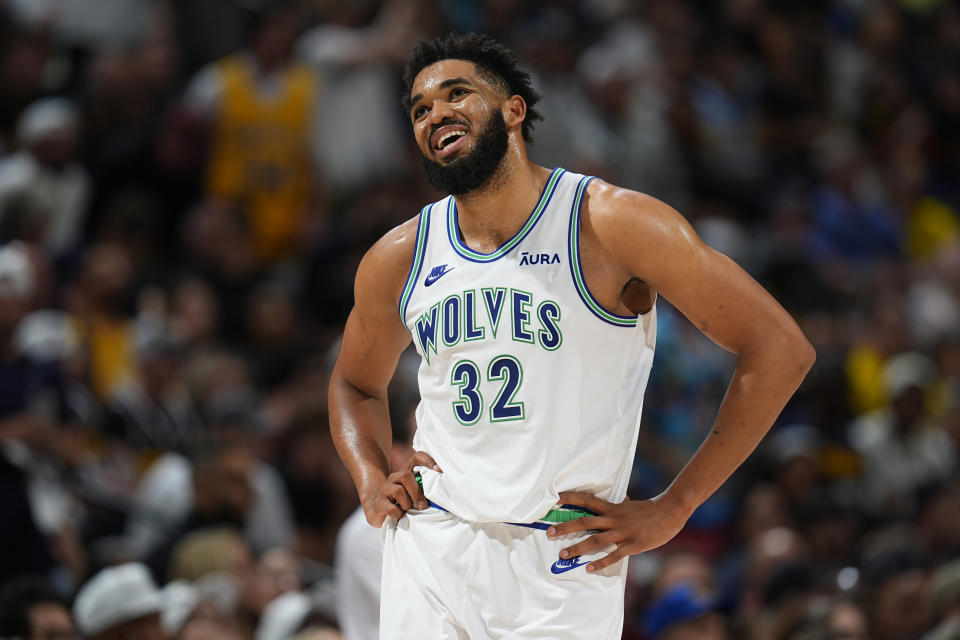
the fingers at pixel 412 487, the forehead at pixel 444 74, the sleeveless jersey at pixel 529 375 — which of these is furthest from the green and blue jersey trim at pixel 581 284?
the fingers at pixel 412 487

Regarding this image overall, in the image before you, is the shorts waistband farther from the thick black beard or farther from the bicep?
the thick black beard

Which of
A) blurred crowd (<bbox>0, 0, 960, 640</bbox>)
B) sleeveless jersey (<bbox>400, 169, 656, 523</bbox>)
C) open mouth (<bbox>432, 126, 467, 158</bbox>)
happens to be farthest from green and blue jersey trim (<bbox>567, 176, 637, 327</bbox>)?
blurred crowd (<bbox>0, 0, 960, 640</bbox>)

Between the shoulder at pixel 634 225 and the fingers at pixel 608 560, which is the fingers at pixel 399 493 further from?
the shoulder at pixel 634 225

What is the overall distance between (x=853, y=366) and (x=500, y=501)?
7519 millimetres

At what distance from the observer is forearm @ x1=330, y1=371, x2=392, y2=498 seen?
14.0 ft

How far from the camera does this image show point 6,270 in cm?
799

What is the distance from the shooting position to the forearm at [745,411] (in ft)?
12.3

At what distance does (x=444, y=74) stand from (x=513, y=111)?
0.79ft

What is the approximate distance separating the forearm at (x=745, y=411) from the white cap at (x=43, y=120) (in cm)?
699

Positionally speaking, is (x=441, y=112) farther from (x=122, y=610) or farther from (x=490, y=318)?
(x=122, y=610)

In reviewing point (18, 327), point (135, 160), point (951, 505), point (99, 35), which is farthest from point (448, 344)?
point (99, 35)

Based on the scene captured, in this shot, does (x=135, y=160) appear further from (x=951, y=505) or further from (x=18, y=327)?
(x=951, y=505)

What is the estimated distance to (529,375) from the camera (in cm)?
373

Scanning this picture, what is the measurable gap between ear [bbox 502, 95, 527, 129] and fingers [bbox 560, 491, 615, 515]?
1106 mm
